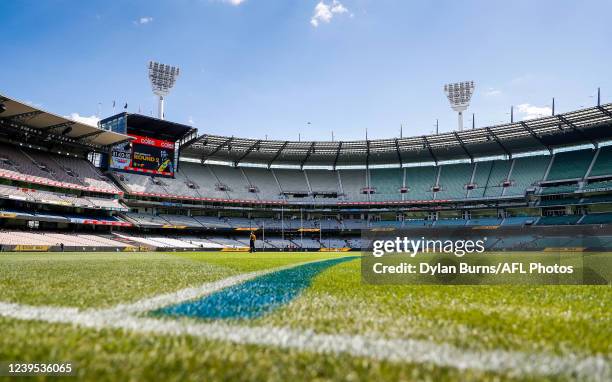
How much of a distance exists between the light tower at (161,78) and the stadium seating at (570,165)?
5671 centimetres

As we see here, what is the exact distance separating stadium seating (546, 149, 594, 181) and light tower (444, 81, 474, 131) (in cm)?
1407

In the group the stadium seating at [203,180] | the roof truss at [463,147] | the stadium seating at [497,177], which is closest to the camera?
the roof truss at [463,147]

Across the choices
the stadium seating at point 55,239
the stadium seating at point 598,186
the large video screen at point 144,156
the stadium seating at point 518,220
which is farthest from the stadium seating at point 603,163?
the stadium seating at point 55,239

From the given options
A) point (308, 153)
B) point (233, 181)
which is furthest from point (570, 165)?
point (233, 181)

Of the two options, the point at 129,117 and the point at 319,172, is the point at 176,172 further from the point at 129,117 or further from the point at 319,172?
the point at 319,172

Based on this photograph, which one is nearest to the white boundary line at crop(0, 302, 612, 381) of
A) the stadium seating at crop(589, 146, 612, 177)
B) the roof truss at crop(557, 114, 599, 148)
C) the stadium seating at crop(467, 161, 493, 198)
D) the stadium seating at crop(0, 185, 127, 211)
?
the stadium seating at crop(0, 185, 127, 211)

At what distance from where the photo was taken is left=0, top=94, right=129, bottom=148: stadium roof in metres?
37.0

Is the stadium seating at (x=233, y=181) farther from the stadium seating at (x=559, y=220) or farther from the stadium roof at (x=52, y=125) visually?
the stadium seating at (x=559, y=220)

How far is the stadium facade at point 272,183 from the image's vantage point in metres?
42.3

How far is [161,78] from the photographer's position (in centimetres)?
5866

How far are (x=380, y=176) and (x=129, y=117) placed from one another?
131 feet

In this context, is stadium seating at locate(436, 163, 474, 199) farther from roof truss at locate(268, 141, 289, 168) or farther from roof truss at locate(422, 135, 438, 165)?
roof truss at locate(268, 141, 289, 168)

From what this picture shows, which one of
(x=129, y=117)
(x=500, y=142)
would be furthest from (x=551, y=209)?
(x=129, y=117)

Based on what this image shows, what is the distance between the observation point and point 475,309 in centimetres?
326
